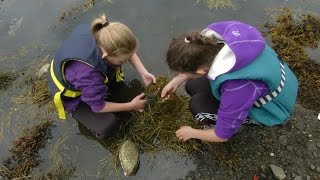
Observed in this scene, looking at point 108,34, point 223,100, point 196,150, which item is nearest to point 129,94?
point 196,150

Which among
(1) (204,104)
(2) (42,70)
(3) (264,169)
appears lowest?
(3) (264,169)

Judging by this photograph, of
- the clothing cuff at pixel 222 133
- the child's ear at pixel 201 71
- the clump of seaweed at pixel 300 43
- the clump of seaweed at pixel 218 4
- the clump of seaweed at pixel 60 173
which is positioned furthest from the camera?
the clump of seaweed at pixel 218 4

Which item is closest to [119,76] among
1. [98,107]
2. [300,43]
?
[98,107]

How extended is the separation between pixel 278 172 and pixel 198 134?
3.12 feet

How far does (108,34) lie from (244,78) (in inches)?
48.1

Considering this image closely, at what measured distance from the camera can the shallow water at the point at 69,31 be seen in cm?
387

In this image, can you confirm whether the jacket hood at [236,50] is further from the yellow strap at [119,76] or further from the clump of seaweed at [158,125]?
the yellow strap at [119,76]

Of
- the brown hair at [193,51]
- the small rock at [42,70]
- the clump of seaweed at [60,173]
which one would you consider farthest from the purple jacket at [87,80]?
the small rock at [42,70]

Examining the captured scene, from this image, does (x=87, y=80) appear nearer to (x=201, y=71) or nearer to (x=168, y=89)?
(x=168, y=89)

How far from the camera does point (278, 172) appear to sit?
3.53 m

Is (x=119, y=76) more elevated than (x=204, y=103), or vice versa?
(x=204, y=103)

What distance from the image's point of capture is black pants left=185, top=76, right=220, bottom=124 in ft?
11.3

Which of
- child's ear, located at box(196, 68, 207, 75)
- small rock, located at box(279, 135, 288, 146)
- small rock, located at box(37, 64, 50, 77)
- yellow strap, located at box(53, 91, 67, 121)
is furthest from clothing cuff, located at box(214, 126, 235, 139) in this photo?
small rock, located at box(37, 64, 50, 77)

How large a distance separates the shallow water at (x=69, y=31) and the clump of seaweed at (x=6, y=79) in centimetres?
7
